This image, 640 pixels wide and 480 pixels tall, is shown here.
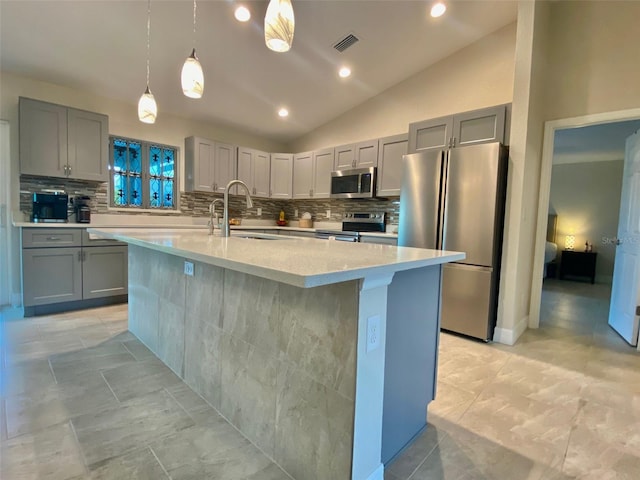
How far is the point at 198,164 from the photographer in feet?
15.3

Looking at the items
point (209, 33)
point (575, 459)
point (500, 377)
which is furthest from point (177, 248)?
point (209, 33)

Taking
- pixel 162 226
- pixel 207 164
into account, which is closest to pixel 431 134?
pixel 207 164

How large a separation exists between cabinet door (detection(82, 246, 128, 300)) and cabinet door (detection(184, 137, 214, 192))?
4.44 ft

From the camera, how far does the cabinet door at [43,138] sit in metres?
→ 3.31

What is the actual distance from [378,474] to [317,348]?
57cm

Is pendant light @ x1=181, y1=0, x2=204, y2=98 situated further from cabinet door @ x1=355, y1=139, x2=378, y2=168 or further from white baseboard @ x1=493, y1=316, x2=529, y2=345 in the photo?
white baseboard @ x1=493, y1=316, x2=529, y2=345

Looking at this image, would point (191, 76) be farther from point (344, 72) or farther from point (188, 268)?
point (344, 72)

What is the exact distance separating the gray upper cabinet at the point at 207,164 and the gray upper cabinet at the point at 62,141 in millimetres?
1071

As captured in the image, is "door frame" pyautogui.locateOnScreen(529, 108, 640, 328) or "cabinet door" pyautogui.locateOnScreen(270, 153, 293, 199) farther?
"cabinet door" pyautogui.locateOnScreen(270, 153, 293, 199)

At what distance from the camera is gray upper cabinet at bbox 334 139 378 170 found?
4.44m

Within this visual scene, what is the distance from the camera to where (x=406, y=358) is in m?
1.49

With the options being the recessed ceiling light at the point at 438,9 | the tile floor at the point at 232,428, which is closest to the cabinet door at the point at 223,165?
the tile floor at the point at 232,428

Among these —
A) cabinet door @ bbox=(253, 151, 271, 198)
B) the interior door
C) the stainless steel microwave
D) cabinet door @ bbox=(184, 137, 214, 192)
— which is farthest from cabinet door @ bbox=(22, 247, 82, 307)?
the interior door

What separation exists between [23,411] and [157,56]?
3.34 meters
